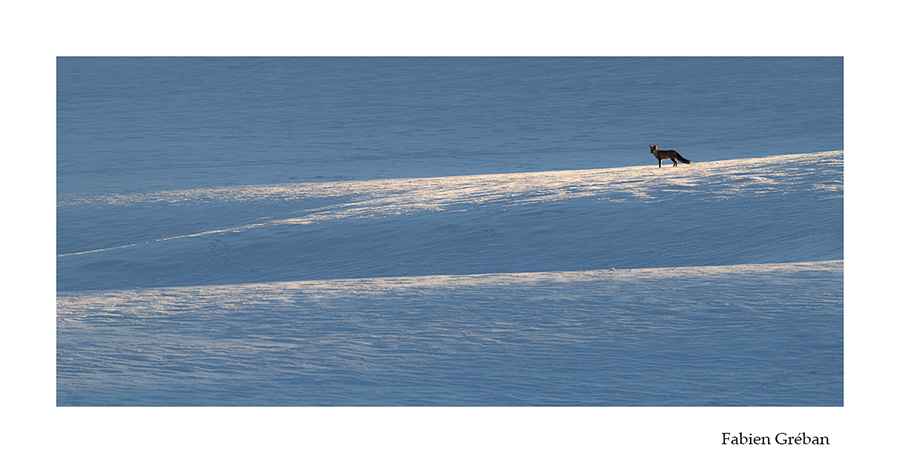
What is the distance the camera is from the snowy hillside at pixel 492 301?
4.45m

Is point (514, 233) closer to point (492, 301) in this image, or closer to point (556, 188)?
point (556, 188)

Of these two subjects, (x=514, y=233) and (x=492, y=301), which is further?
(x=514, y=233)

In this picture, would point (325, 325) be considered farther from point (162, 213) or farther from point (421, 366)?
point (162, 213)

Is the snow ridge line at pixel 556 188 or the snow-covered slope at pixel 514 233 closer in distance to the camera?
the snow-covered slope at pixel 514 233

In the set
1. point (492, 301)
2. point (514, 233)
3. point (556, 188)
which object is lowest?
point (492, 301)

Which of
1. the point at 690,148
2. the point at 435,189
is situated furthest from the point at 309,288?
the point at 690,148

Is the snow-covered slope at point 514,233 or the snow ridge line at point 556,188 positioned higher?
the snow ridge line at point 556,188

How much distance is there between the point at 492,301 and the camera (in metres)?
5.79

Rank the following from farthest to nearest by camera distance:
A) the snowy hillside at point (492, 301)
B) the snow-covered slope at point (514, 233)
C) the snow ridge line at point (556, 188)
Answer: the snow ridge line at point (556, 188), the snow-covered slope at point (514, 233), the snowy hillside at point (492, 301)

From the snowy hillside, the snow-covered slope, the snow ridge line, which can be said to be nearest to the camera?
the snowy hillside

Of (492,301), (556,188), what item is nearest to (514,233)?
(556,188)

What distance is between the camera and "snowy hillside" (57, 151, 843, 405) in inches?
175

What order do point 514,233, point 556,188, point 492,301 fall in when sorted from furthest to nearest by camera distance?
point 556,188
point 514,233
point 492,301

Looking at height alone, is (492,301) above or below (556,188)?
below
